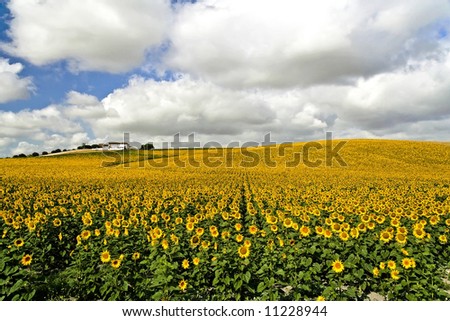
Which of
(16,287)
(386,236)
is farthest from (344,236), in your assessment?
(16,287)

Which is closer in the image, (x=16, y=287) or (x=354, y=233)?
(x=16, y=287)

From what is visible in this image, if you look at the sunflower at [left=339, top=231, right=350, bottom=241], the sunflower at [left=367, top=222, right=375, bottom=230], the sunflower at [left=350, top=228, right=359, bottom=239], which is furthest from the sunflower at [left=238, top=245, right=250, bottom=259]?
the sunflower at [left=367, top=222, right=375, bottom=230]

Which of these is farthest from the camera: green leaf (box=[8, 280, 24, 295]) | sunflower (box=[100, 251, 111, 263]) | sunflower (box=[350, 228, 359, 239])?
sunflower (box=[350, 228, 359, 239])

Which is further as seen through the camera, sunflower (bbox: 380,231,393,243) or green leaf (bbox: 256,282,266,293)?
sunflower (bbox: 380,231,393,243)

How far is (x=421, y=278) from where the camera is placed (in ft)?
24.3

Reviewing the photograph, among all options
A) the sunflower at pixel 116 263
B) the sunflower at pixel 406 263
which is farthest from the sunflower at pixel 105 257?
the sunflower at pixel 406 263

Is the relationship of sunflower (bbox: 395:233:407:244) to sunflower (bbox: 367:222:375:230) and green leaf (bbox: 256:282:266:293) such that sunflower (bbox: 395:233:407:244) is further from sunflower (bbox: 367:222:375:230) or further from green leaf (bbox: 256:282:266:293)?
green leaf (bbox: 256:282:266:293)

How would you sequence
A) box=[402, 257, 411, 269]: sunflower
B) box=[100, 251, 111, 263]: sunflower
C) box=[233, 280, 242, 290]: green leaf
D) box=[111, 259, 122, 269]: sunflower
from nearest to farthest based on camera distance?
box=[233, 280, 242, 290]: green leaf, box=[111, 259, 122, 269]: sunflower, box=[402, 257, 411, 269]: sunflower, box=[100, 251, 111, 263]: sunflower

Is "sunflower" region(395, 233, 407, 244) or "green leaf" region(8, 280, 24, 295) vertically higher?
"sunflower" region(395, 233, 407, 244)

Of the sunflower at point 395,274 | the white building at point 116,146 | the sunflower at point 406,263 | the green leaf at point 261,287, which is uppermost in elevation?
the white building at point 116,146

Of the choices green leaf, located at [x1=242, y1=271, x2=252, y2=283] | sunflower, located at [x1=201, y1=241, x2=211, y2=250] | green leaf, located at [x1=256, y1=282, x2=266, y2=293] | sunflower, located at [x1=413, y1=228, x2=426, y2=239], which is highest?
sunflower, located at [x1=413, y1=228, x2=426, y2=239]

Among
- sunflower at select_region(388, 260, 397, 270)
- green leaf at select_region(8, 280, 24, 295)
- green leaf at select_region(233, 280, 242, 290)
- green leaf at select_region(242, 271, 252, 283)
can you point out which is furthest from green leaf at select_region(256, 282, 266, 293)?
green leaf at select_region(8, 280, 24, 295)

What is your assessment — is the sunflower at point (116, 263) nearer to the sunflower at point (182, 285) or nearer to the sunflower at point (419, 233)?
the sunflower at point (182, 285)

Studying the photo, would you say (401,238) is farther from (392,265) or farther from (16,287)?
(16,287)
